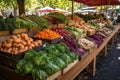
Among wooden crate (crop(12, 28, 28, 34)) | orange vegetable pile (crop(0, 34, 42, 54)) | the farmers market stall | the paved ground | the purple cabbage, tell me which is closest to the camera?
the farmers market stall

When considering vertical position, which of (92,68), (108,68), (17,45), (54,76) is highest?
(17,45)

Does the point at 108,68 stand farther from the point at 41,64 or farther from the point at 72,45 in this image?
the point at 41,64

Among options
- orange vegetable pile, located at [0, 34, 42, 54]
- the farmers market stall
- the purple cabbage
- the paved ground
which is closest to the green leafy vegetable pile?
the farmers market stall

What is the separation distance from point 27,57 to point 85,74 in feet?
10.2

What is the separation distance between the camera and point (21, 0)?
1029 centimetres

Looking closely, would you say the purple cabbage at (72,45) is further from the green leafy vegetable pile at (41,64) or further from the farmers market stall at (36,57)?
the green leafy vegetable pile at (41,64)

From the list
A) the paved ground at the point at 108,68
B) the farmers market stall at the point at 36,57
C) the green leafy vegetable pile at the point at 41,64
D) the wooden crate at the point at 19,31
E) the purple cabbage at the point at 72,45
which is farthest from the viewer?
the paved ground at the point at 108,68

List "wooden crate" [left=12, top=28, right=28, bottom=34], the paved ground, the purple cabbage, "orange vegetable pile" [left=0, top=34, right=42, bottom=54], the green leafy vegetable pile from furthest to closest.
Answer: the paved ground < the purple cabbage < "wooden crate" [left=12, top=28, right=28, bottom=34] < "orange vegetable pile" [left=0, top=34, right=42, bottom=54] < the green leafy vegetable pile

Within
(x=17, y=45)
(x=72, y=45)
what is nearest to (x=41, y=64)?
(x=17, y=45)

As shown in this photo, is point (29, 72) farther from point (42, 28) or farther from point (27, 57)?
point (42, 28)

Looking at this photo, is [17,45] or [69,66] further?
[69,66]

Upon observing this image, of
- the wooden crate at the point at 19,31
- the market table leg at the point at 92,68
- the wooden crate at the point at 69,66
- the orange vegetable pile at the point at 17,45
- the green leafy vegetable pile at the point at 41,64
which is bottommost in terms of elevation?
the market table leg at the point at 92,68

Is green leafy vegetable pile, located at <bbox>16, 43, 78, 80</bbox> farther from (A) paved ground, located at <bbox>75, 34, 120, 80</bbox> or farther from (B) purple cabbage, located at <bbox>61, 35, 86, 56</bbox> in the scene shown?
(A) paved ground, located at <bbox>75, 34, 120, 80</bbox>

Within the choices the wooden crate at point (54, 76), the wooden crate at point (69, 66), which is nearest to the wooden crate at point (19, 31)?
the wooden crate at point (69, 66)
